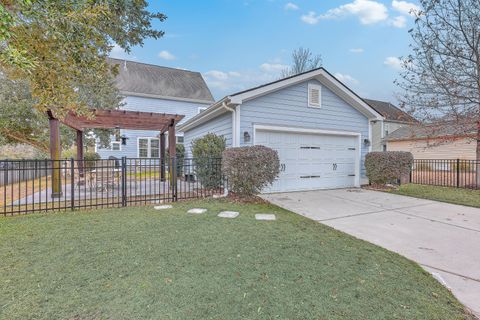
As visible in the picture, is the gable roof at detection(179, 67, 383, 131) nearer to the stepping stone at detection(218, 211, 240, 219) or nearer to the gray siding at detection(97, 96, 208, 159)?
the stepping stone at detection(218, 211, 240, 219)

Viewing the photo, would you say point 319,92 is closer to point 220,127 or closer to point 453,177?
point 220,127

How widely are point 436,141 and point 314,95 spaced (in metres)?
10.5

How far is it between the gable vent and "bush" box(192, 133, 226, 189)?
3427mm

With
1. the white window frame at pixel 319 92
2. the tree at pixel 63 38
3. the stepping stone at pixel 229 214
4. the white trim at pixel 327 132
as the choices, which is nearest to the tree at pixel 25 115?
the tree at pixel 63 38

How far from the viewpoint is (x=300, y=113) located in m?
8.75

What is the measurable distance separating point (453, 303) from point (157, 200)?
257 inches

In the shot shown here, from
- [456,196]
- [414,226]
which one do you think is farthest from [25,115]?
[456,196]

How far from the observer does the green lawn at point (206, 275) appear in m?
2.20

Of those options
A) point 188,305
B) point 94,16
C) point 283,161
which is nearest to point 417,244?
point 188,305

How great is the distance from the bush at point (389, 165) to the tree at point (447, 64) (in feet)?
7.60

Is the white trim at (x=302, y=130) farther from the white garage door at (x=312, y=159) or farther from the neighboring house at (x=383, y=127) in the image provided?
the neighboring house at (x=383, y=127)

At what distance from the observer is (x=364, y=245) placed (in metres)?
3.80

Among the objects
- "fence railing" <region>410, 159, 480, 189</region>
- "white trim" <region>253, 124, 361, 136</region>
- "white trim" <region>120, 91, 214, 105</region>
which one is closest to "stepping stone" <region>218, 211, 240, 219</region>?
"white trim" <region>253, 124, 361, 136</region>

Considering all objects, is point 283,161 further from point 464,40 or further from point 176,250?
point 464,40
